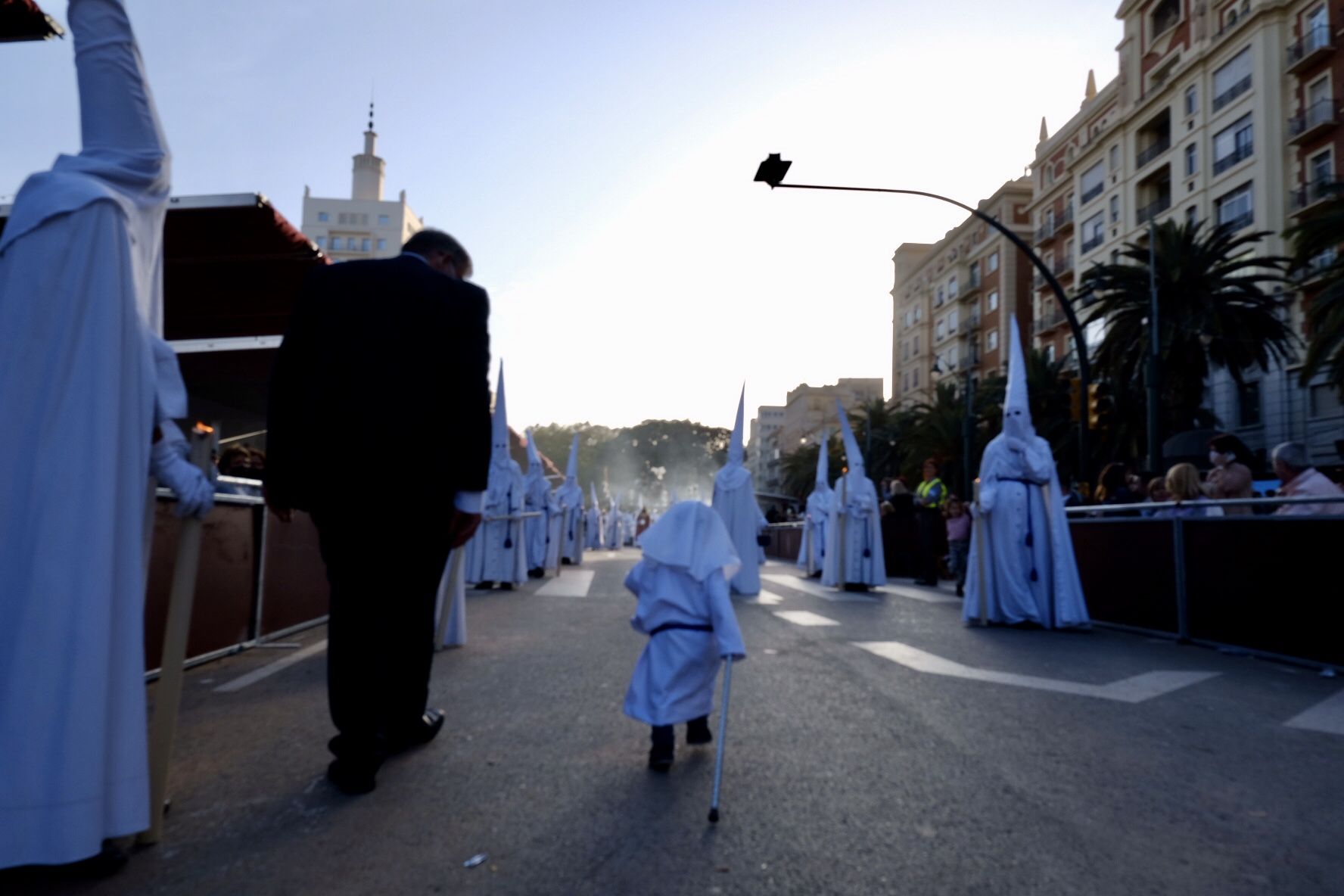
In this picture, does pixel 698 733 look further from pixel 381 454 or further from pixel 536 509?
pixel 536 509

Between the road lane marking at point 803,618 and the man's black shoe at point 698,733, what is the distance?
17.8ft

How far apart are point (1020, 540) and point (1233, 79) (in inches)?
1473

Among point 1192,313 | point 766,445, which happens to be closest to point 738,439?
point 1192,313

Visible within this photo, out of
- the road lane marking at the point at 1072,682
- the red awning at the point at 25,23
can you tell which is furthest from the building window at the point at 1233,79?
the red awning at the point at 25,23

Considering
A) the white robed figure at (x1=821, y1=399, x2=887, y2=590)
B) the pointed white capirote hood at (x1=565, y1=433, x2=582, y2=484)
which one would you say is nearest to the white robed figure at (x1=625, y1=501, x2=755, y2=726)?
the white robed figure at (x1=821, y1=399, x2=887, y2=590)

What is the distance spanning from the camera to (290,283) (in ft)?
32.9

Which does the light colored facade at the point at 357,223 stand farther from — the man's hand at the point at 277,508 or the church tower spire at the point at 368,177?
the man's hand at the point at 277,508

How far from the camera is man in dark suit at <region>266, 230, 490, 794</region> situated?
139 inches

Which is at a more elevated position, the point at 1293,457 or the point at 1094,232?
the point at 1094,232

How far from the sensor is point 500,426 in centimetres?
1350

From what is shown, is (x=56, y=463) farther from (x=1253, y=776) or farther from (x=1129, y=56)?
(x=1129, y=56)

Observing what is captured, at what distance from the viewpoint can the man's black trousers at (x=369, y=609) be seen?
11.6 feet

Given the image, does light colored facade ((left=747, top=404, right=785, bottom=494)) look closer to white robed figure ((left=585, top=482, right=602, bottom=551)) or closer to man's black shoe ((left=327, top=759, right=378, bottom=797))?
white robed figure ((left=585, top=482, right=602, bottom=551))

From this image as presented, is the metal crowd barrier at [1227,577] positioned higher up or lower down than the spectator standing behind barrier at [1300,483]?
lower down
